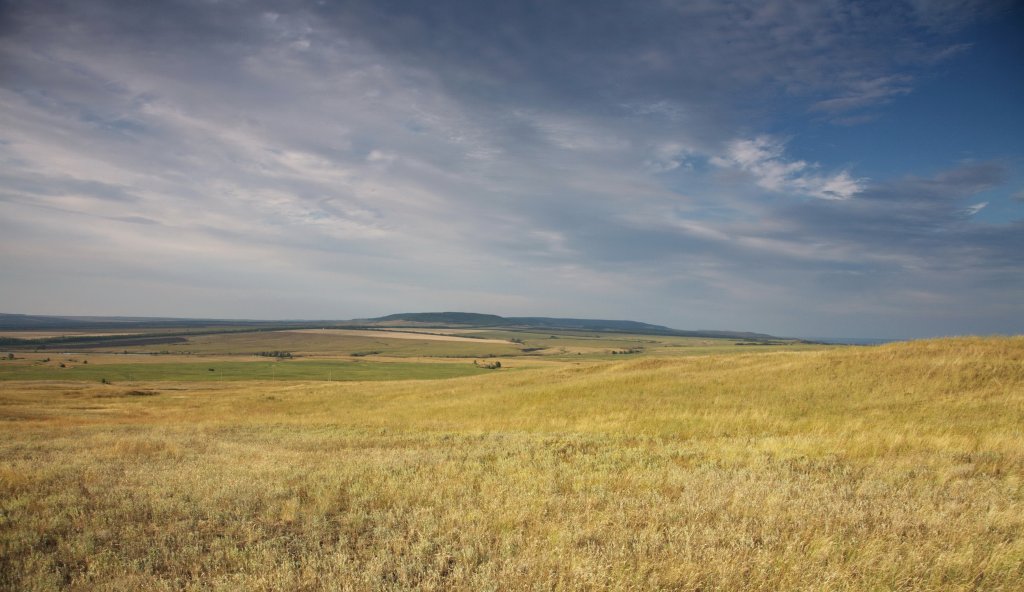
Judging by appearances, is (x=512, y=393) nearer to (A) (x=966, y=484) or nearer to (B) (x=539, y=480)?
(B) (x=539, y=480)

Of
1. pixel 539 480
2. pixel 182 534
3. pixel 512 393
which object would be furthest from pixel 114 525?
pixel 512 393

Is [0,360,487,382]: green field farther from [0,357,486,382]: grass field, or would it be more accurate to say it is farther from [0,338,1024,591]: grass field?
[0,338,1024,591]: grass field

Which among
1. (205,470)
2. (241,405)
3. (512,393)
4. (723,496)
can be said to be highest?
(723,496)

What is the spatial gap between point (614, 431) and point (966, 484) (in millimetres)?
10119

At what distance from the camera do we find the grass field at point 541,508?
16.0ft

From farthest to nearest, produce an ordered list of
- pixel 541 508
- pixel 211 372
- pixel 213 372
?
pixel 213 372
pixel 211 372
pixel 541 508

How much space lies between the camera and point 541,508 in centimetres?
694

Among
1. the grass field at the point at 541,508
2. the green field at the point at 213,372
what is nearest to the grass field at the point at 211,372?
the green field at the point at 213,372

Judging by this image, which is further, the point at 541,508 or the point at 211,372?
the point at 211,372

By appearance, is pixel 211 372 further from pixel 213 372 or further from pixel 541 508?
pixel 541 508

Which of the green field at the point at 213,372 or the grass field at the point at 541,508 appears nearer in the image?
the grass field at the point at 541,508

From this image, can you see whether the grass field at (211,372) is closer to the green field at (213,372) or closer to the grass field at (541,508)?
the green field at (213,372)

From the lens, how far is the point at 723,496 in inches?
286

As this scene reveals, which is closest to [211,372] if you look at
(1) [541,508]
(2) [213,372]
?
(2) [213,372]
